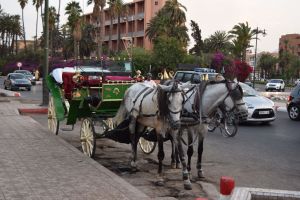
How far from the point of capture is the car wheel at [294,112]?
73.7 feet

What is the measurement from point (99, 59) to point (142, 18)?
80.3 metres

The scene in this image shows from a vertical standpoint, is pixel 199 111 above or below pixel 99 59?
below

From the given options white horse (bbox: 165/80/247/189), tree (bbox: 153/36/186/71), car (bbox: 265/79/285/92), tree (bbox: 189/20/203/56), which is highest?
tree (bbox: 189/20/203/56)

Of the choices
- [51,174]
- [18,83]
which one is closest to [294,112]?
[51,174]

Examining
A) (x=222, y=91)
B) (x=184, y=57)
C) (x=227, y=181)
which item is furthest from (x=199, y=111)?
(x=184, y=57)

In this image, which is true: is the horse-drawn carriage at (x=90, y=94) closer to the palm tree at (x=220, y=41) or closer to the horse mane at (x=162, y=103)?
the horse mane at (x=162, y=103)

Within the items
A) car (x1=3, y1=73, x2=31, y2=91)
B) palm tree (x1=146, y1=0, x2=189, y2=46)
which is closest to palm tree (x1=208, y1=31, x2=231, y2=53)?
palm tree (x1=146, y1=0, x2=189, y2=46)

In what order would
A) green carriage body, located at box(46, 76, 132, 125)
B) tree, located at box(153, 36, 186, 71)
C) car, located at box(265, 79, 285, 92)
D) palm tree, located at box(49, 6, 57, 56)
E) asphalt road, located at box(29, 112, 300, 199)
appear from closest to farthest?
asphalt road, located at box(29, 112, 300, 199) → green carriage body, located at box(46, 76, 132, 125) → tree, located at box(153, 36, 186, 71) → car, located at box(265, 79, 285, 92) → palm tree, located at box(49, 6, 57, 56)

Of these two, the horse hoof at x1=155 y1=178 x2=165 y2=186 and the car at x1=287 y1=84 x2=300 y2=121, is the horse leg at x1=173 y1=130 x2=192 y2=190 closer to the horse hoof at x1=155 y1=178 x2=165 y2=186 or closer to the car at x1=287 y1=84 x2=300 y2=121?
the horse hoof at x1=155 y1=178 x2=165 y2=186

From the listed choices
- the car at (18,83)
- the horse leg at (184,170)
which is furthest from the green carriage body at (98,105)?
the car at (18,83)

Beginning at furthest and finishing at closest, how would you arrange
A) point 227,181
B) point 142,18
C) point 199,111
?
1. point 142,18
2. point 199,111
3. point 227,181

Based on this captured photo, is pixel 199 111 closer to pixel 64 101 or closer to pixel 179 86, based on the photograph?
pixel 179 86

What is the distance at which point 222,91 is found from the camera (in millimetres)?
9477

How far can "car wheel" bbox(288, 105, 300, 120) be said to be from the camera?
22.5 m
